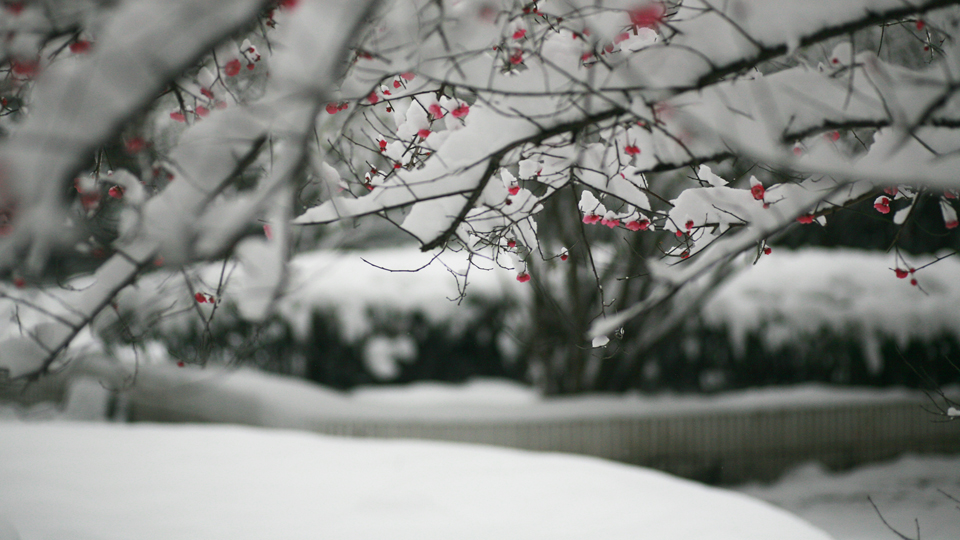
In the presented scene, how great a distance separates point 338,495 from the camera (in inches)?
126

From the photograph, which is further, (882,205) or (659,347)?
(659,347)

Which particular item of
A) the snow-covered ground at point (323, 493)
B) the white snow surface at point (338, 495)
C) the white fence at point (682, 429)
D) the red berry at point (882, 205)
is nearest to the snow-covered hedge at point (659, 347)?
the white fence at point (682, 429)

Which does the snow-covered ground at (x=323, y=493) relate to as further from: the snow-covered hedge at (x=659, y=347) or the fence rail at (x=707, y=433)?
the snow-covered hedge at (x=659, y=347)

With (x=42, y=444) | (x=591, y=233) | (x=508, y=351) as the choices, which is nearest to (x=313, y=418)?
(x=508, y=351)

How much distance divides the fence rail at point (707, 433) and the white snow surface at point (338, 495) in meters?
2.76

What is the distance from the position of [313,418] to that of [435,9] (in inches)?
232

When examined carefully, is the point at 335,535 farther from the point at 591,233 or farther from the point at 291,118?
the point at 591,233

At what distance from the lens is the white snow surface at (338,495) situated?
9.00 feet

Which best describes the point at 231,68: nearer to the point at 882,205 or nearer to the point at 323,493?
the point at 323,493

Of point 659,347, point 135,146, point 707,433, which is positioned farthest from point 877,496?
point 135,146

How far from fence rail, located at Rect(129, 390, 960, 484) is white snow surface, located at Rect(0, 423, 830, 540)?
276 cm

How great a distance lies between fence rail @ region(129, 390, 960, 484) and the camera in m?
6.82

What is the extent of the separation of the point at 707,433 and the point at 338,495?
522cm

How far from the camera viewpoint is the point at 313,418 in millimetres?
6914
